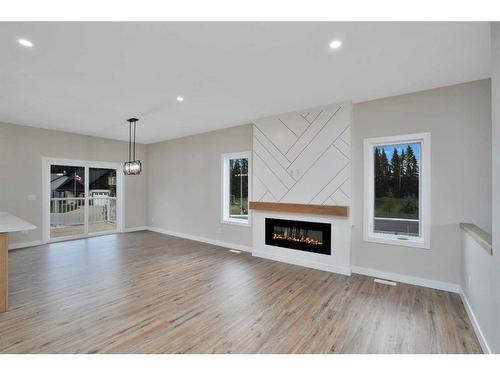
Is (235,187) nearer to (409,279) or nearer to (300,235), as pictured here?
(300,235)

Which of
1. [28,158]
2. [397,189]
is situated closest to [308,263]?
[397,189]

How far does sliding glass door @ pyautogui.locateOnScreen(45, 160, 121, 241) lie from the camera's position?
611 centimetres

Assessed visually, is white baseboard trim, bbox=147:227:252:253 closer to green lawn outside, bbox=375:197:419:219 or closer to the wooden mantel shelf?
the wooden mantel shelf

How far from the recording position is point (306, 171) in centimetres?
424

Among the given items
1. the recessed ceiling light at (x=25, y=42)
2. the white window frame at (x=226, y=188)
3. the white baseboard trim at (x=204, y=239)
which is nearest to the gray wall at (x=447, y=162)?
the white baseboard trim at (x=204, y=239)

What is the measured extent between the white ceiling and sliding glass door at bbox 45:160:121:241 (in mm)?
2272

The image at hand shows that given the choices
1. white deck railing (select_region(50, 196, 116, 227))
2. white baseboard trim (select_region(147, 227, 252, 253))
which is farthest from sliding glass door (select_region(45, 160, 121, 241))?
white baseboard trim (select_region(147, 227, 252, 253))

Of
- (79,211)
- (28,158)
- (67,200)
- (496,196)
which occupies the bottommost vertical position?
(79,211)

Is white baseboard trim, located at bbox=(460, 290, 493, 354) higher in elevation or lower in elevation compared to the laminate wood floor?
higher

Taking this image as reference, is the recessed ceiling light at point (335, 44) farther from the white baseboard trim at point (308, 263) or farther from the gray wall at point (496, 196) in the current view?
the white baseboard trim at point (308, 263)

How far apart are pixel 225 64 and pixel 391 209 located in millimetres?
3224

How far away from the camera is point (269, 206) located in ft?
15.3

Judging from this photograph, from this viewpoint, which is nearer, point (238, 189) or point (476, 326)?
point (476, 326)

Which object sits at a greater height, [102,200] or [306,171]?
[306,171]
